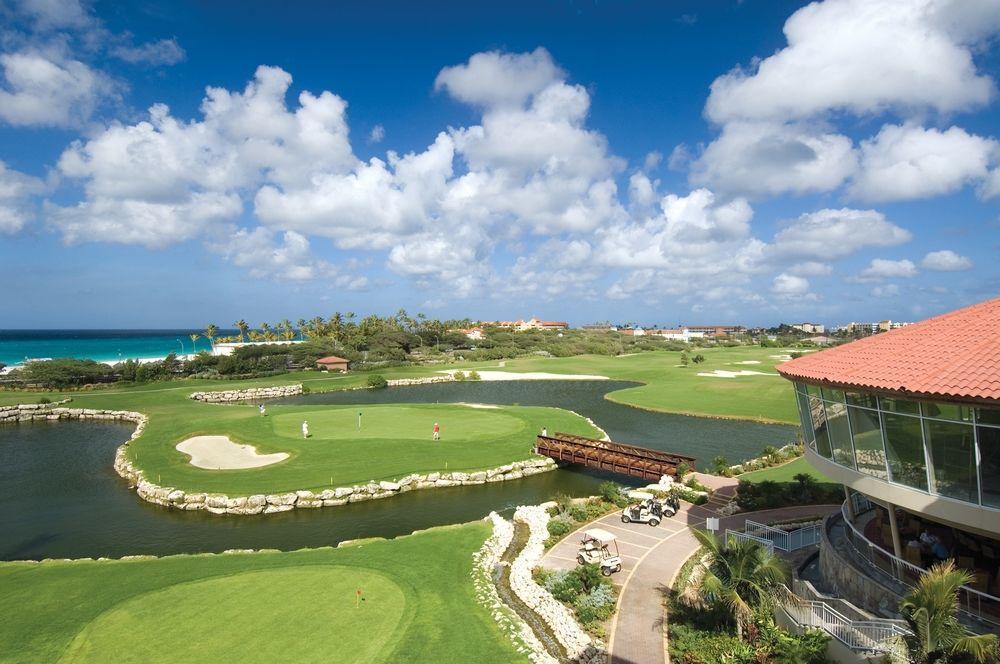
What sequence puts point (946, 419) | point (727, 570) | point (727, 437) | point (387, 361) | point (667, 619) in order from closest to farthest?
point (946, 419), point (727, 570), point (667, 619), point (727, 437), point (387, 361)

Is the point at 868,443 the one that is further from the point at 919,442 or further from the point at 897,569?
the point at 897,569

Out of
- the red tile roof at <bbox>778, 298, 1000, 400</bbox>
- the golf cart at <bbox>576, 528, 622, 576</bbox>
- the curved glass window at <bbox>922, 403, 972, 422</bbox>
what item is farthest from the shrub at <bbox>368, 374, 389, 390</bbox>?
the curved glass window at <bbox>922, 403, 972, 422</bbox>

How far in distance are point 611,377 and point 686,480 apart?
65818 millimetres

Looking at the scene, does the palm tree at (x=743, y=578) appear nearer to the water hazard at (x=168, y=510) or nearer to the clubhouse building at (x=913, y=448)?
the clubhouse building at (x=913, y=448)

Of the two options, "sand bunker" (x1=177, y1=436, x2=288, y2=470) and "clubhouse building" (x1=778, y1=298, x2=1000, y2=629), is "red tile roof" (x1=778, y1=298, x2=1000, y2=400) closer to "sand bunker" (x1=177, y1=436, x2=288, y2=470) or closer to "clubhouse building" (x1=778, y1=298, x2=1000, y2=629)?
"clubhouse building" (x1=778, y1=298, x2=1000, y2=629)

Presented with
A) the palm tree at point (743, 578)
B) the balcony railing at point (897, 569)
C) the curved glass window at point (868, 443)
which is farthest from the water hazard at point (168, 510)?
the curved glass window at point (868, 443)

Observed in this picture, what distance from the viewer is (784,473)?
35.7m

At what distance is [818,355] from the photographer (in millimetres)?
20484

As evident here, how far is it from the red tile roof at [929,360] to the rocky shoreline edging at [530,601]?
1128cm

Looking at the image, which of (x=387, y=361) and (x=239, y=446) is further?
(x=387, y=361)

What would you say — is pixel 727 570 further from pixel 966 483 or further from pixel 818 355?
pixel 818 355

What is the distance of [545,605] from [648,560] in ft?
18.7

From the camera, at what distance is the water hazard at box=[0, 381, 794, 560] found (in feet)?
88.5


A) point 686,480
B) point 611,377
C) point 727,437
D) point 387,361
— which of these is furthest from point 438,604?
point 387,361
